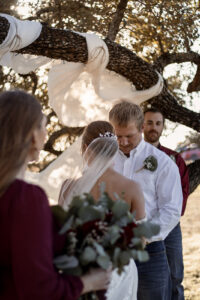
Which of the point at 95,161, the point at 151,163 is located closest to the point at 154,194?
the point at 151,163

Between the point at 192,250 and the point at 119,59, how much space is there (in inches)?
235

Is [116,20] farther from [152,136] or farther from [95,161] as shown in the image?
[95,161]

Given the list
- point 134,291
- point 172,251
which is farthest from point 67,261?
point 172,251

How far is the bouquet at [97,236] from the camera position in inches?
77.4

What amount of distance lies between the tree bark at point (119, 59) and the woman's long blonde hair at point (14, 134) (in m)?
2.29

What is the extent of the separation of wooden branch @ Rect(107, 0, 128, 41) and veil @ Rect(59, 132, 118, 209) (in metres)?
3.46

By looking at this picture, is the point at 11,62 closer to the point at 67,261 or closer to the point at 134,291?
the point at 134,291

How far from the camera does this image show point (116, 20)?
20.2 ft

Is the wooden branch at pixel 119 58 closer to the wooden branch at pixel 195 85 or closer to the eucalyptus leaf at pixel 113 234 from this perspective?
the wooden branch at pixel 195 85

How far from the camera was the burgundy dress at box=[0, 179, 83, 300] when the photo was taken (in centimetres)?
170

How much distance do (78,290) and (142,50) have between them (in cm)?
554

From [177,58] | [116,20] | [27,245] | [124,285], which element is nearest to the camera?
[27,245]

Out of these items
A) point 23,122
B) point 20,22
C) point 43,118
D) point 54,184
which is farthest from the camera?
point 54,184

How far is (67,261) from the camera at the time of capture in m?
1.95
